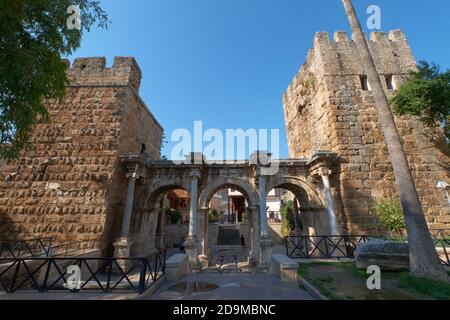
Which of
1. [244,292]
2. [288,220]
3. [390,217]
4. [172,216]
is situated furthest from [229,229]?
[244,292]

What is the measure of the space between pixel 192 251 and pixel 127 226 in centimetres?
356

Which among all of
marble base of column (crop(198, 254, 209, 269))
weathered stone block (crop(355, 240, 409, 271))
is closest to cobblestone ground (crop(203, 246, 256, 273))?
marble base of column (crop(198, 254, 209, 269))

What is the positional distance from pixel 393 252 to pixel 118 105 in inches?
539

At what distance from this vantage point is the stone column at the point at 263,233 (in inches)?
365

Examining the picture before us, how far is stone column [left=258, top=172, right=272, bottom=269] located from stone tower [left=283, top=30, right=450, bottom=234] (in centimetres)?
360

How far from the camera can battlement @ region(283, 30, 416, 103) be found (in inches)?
454

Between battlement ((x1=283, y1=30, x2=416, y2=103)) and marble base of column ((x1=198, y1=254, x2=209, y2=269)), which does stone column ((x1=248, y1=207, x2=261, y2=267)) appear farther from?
battlement ((x1=283, y1=30, x2=416, y2=103))

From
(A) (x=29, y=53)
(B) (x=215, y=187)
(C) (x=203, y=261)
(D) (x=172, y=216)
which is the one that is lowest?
(C) (x=203, y=261)

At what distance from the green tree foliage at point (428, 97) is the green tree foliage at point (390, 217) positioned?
4.57m

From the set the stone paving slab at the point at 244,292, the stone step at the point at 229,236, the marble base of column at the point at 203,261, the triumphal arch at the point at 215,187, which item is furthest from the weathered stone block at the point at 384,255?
the stone step at the point at 229,236

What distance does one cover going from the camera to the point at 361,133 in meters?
10.4

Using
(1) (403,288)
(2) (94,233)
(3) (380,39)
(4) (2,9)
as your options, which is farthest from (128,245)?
(3) (380,39)

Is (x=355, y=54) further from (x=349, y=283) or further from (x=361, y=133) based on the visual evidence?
(x=349, y=283)
